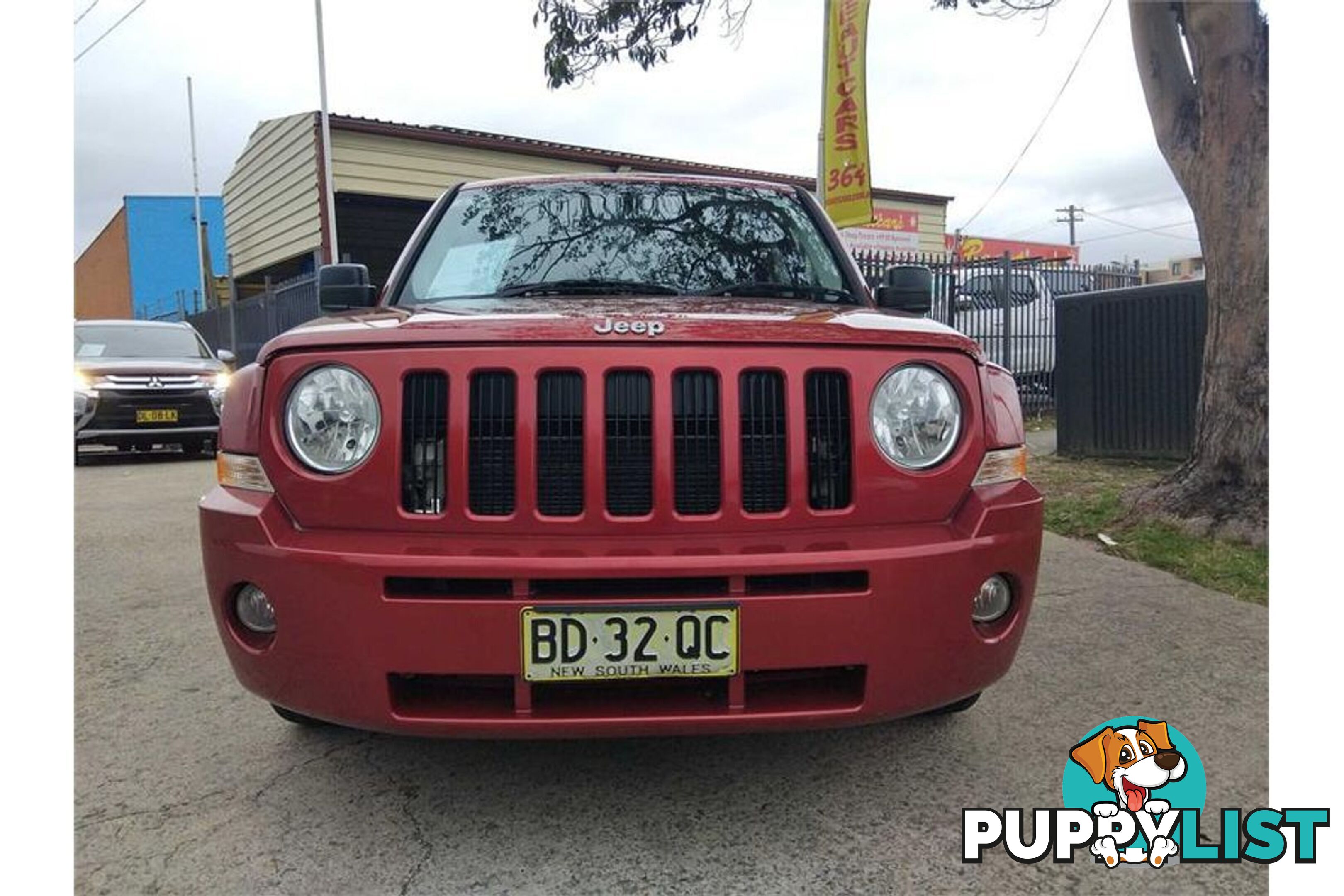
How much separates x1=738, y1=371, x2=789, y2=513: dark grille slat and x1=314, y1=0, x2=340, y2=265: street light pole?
10.1 m

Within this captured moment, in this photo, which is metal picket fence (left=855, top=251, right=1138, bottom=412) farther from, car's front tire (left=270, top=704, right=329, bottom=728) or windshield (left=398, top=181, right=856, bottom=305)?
car's front tire (left=270, top=704, right=329, bottom=728)

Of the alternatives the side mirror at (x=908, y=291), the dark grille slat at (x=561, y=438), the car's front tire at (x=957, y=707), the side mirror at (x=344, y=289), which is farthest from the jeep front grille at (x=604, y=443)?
the side mirror at (x=908, y=291)

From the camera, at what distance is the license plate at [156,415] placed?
368 inches

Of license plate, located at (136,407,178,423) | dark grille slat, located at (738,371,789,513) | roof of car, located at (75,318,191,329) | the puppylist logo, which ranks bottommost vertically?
the puppylist logo

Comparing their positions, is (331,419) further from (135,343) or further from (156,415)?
(135,343)

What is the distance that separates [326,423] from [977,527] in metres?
1.44

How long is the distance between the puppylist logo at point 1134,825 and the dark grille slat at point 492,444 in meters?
1.31

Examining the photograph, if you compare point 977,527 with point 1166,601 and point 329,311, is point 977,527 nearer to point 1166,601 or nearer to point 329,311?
point 329,311

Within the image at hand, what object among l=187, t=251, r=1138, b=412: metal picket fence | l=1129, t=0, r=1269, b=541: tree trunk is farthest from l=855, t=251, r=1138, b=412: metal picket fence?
l=1129, t=0, r=1269, b=541: tree trunk

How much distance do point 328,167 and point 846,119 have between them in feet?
23.5

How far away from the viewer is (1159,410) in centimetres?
745

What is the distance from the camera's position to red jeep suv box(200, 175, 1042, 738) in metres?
1.83

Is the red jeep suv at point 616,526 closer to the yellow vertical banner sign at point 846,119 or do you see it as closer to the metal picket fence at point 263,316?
the yellow vertical banner sign at point 846,119

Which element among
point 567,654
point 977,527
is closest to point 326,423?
point 567,654
